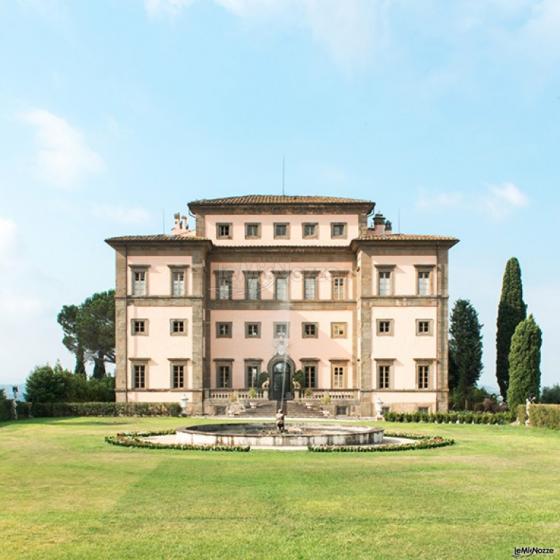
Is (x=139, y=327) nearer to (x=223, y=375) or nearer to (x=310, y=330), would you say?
(x=223, y=375)

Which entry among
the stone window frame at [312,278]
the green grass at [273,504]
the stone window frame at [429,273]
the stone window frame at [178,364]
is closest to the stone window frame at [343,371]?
the stone window frame at [312,278]

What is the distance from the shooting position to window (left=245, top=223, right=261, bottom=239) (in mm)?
49250

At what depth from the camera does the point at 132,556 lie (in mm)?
9172

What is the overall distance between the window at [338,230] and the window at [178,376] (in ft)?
39.5

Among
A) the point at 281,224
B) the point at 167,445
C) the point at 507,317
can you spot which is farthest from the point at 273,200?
the point at 167,445

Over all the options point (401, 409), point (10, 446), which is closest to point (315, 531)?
point (10, 446)

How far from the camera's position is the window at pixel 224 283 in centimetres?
4856

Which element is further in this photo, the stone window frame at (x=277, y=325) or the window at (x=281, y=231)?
the window at (x=281, y=231)

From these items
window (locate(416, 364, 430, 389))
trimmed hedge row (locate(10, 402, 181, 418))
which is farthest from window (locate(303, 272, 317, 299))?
trimmed hedge row (locate(10, 402, 181, 418))

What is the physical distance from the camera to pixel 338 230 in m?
49.3

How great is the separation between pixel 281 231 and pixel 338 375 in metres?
9.34

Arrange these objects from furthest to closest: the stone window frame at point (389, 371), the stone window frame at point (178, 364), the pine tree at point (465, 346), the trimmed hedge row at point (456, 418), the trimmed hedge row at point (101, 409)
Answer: the pine tree at point (465, 346), the stone window frame at point (178, 364), the stone window frame at point (389, 371), the trimmed hedge row at point (101, 409), the trimmed hedge row at point (456, 418)

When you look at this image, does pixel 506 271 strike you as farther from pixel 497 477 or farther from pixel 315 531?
pixel 315 531

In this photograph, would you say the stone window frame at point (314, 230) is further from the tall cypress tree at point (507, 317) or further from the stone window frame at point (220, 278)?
the tall cypress tree at point (507, 317)
